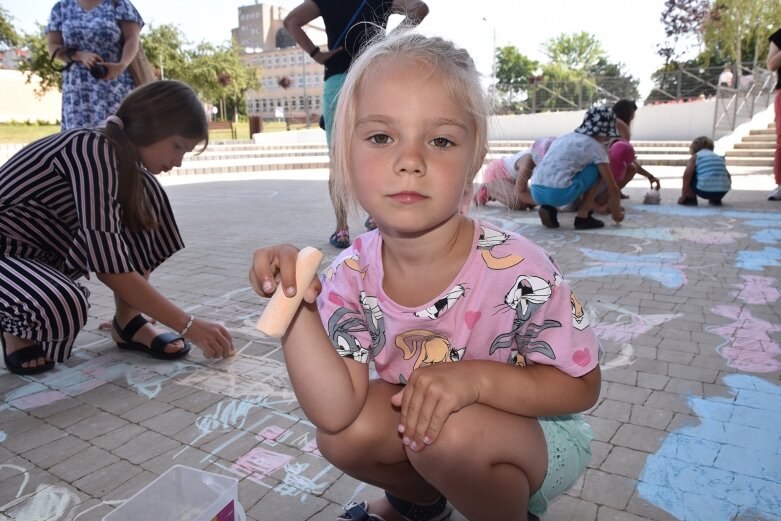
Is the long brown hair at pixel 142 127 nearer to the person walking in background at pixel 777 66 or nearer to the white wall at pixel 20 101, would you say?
the person walking in background at pixel 777 66

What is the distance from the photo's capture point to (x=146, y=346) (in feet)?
8.50

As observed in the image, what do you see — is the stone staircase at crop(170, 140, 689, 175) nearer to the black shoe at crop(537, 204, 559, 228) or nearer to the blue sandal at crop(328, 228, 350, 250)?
the black shoe at crop(537, 204, 559, 228)

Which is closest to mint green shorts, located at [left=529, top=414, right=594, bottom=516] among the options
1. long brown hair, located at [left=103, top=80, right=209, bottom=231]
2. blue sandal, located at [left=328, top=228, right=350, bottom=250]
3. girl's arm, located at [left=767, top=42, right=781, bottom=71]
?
long brown hair, located at [left=103, top=80, right=209, bottom=231]

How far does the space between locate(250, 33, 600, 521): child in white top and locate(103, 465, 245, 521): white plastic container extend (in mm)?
249

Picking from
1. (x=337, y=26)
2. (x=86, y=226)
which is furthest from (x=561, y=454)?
(x=337, y=26)

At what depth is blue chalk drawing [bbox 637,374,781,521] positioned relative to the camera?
1489mm

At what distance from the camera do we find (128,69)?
13.2 ft

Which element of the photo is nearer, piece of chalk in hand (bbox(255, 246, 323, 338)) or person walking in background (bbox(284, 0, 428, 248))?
piece of chalk in hand (bbox(255, 246, 323, 338))

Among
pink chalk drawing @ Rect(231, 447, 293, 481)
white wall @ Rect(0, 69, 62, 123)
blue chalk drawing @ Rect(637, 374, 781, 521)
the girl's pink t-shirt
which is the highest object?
white wall @ Rect(0, 69, 62, 123)

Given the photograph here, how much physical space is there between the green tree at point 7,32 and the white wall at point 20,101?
36.2 feet

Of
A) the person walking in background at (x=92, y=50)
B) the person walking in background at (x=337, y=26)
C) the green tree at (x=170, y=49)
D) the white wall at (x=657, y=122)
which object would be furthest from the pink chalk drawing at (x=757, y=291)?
the green tree at (x=170, y=49)

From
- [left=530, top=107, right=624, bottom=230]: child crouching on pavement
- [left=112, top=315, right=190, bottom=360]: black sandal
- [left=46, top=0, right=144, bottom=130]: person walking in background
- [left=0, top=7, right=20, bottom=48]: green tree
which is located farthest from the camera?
[left=0, top=7, right=20, bottom=48]: green tree

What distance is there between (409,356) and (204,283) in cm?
276

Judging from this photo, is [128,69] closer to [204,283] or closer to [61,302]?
[204,283]
